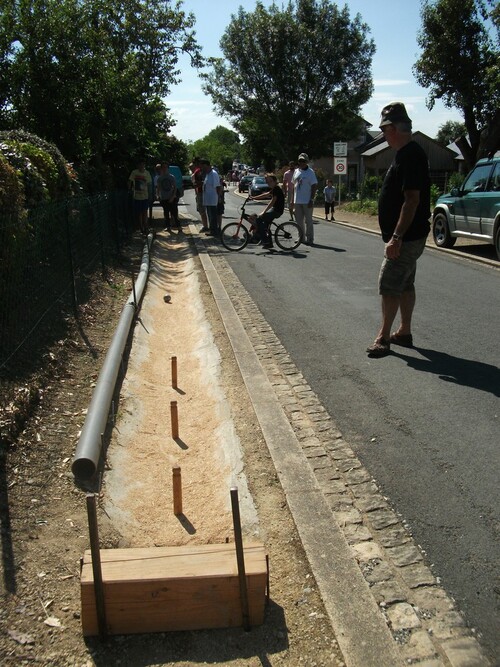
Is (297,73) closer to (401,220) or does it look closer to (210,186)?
(210,186)

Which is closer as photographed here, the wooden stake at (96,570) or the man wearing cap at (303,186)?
the wooden stake at (96,570)

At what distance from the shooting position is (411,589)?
284 centimetres

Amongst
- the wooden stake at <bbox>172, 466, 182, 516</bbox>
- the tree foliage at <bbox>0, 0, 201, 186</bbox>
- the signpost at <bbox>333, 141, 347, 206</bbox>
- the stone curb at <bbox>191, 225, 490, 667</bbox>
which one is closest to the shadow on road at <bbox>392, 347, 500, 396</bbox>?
the stone curb at <bbox>191, 225, 490, 667</bbox>

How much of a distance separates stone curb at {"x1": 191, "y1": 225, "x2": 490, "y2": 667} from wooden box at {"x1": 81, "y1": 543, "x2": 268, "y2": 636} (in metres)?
0.37

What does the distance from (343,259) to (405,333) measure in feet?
22.1

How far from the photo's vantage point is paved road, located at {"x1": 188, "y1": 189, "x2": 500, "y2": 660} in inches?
126

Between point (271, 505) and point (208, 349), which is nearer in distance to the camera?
point (271, 505)

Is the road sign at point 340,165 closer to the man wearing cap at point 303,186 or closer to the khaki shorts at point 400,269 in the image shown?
the man wearing cap at point 303,186

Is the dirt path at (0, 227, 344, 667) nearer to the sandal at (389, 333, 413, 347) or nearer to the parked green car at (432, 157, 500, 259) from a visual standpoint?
the sandal at (389, 333, 413, 347)

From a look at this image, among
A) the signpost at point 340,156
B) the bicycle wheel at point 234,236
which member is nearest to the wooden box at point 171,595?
the bicycle wheel at point 234,236

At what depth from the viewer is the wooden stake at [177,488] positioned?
370cm

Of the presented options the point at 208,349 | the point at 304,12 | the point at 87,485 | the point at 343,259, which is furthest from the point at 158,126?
the point at 304,12

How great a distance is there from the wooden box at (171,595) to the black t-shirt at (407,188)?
3985 mm

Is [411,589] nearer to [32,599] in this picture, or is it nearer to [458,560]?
[458,560]
